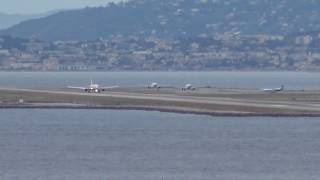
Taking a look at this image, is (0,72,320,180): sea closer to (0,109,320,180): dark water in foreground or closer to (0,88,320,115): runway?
(0,109,320,180): dark water in foreground

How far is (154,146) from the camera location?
81438mm

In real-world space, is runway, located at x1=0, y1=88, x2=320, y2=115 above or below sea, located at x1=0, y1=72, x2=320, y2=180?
above

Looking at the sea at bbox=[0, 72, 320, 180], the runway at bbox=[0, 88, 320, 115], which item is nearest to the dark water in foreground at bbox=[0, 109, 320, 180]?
the sea at bbox=[0, 72, 320, 180]

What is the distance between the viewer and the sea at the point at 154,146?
68312mm

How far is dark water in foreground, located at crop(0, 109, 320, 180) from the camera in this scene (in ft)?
224

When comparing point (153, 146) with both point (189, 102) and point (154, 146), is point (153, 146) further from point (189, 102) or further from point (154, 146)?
point (189, 102)

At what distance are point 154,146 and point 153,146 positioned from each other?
50mm

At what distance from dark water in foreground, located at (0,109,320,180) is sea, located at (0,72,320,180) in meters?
0.04

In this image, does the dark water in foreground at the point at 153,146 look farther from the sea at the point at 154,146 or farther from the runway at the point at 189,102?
the runway at the point at 189,102

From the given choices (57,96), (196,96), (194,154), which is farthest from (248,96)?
(194,154)

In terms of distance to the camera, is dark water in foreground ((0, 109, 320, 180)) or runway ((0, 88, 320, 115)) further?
runway ((0, 88, 320, 115))

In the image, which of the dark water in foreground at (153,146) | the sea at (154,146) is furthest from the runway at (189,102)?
the dark water in foreground at (153,146)

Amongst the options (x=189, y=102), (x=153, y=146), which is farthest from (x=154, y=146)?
(x=189, y=102)

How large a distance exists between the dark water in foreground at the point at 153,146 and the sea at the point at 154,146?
4 centimetres
